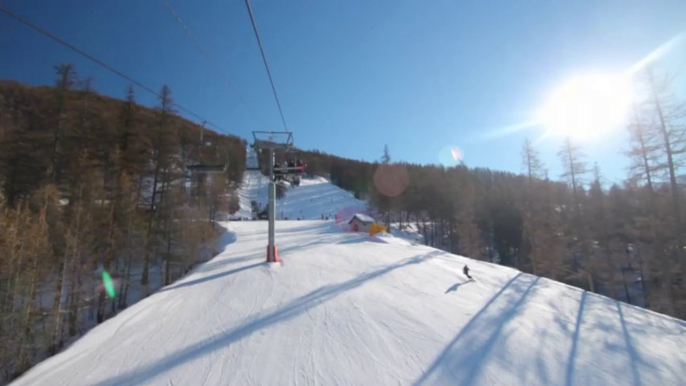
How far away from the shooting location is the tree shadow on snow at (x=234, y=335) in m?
3.70

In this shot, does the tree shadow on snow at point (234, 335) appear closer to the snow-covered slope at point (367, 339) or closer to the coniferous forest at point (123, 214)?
the snow-covered slope at point (367, 339)

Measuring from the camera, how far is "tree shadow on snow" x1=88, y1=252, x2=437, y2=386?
3703 millimetres

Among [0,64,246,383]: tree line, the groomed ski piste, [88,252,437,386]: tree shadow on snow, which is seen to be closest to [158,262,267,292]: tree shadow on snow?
the groomed ski piste

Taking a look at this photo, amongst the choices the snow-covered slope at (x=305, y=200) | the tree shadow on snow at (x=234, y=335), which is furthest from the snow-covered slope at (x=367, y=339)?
the snow-covered slope at (x=305, y=200)

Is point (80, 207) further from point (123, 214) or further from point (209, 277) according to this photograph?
point (209, 277)

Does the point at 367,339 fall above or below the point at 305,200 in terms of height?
below

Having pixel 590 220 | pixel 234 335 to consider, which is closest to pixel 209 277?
pixel 234 335

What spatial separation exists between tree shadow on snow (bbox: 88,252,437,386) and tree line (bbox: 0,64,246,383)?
6820 mm

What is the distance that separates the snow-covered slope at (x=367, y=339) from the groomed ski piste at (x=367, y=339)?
0.02 metres

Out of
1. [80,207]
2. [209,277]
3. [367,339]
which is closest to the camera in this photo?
[367,339]

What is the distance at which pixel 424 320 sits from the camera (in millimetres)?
5738

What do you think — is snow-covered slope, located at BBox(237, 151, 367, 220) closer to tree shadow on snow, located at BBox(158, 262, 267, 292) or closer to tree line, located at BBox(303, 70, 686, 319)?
tree line, located at BBox(303, 70, 686, 319)

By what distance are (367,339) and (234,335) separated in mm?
2257

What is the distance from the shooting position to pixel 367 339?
4.83 metres
